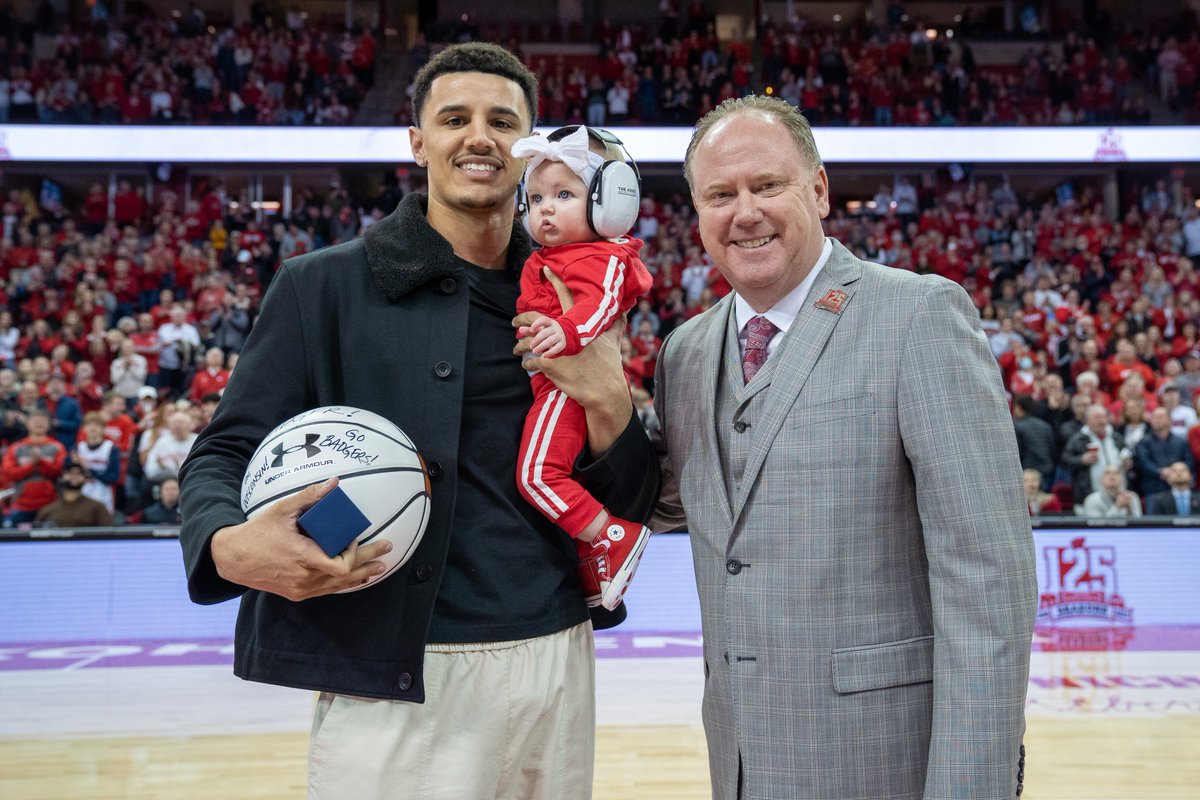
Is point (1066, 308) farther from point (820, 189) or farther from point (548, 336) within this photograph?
point (548, 336)

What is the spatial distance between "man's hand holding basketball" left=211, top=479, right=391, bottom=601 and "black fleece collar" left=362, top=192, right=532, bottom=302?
607mm

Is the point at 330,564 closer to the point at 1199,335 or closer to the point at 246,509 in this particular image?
the point at 246,509

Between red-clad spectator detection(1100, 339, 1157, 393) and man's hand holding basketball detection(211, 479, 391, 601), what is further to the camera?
red-clad spectator detection(1100, 339, 1157, 393)

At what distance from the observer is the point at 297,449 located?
2.16 meters

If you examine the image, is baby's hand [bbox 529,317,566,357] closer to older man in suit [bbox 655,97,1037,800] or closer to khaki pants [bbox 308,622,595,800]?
older man in suit [bbox 655,97,1037,800]

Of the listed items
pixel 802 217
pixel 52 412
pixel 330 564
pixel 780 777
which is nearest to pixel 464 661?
pixel 330 564

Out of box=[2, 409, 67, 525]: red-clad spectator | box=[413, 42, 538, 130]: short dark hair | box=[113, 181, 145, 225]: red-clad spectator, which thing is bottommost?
box=[2, 409, 67, 525]: red-clad spectator

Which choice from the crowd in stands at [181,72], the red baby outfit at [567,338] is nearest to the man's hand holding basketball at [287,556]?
the red baby outfit at [567,338]

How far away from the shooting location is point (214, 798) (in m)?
4.73

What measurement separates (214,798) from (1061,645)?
5672 mm

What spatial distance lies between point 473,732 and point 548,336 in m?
0.89

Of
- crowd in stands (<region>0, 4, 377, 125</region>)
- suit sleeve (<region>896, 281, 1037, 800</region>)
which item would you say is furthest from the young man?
crowd in stands (<region>0, 4, 377, 125</region>)

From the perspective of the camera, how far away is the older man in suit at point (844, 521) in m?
2.10

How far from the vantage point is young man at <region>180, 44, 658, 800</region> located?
89.1 inches
